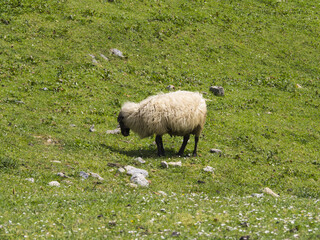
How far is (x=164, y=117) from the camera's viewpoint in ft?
63.2

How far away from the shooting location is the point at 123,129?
20.5 metres

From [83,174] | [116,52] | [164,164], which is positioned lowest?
[164,164]

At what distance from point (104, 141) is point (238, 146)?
6.78 meters

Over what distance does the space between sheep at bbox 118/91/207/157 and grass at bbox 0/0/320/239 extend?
96cm

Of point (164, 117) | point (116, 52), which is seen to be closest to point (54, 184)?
point (164, 117)

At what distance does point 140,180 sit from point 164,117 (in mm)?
4270

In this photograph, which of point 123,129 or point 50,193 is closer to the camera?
point 50,193

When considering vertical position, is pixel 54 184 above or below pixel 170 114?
below

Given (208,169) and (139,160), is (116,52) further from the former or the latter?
(208,169)

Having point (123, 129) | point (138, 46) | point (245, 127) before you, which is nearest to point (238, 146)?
point (245, 127)

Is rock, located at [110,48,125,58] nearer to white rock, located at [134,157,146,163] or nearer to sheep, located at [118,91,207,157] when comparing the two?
sheep, located at [118,91,207,157]

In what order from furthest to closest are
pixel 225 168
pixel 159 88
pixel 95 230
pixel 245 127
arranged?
pixel 159 88 → pixel 245 127 → pixel 225 168 → pixel 95 230

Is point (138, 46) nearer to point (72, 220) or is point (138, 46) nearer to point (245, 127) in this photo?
point (245, 127)

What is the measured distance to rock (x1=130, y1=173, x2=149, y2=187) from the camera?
15625 millimetres
